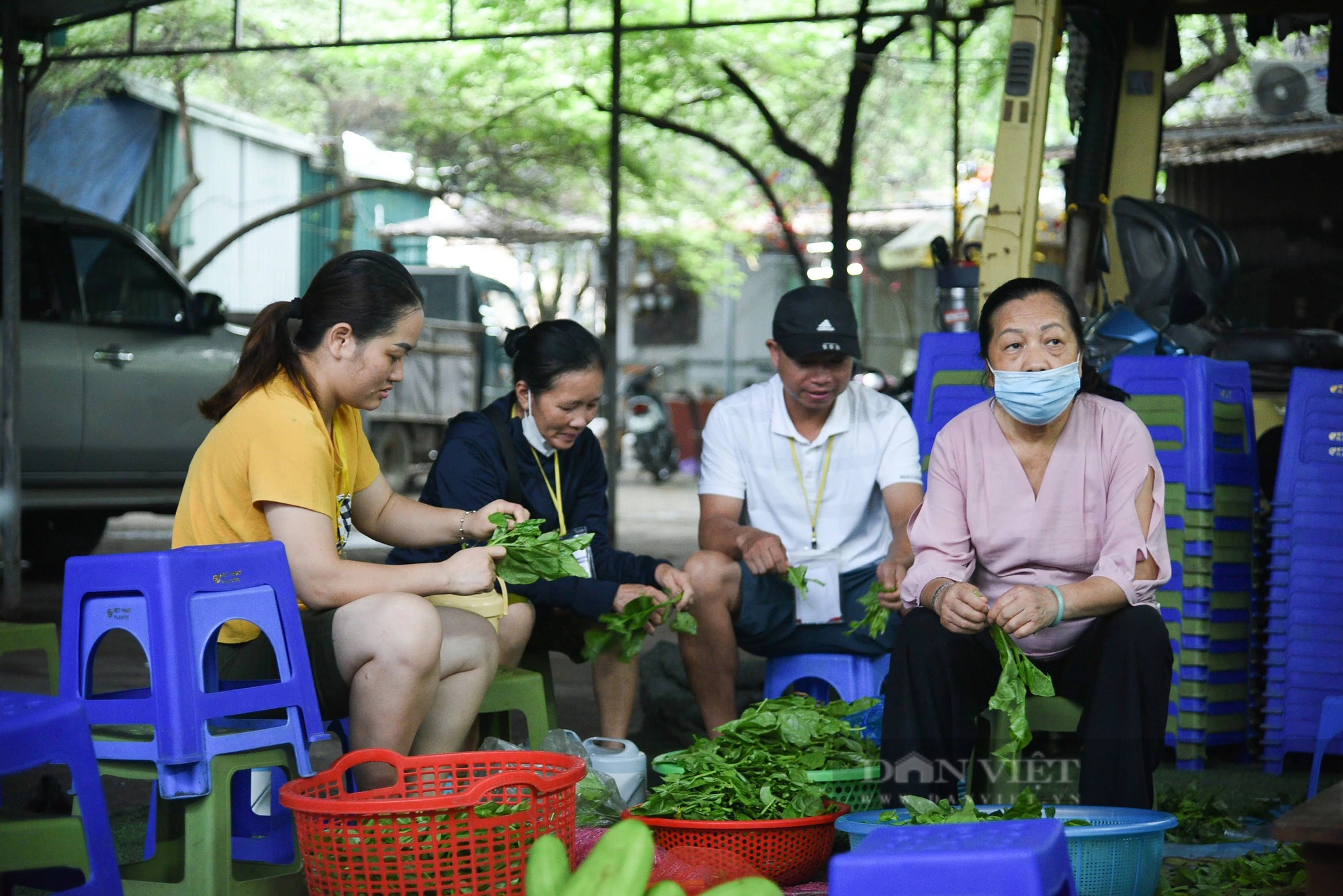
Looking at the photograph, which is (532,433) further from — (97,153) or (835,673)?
(97,153)

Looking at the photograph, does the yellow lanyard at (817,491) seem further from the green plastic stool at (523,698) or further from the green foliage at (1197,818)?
the green foliage at (1197,818)

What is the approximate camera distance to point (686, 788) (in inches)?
114

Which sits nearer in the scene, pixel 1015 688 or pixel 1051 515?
pixel 1015 688

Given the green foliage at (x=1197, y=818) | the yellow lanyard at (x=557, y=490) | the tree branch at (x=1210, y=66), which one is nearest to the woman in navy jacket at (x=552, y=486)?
the yellow lanyard at (x=557, y=490)

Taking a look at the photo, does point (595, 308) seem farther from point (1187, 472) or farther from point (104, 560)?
point (104, 560)

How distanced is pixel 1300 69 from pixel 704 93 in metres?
5.58

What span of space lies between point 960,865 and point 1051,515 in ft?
5.22

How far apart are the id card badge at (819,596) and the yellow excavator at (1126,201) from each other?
1.42 metres

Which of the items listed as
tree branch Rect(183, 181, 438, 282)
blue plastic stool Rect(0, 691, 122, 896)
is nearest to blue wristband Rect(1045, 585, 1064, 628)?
blue plastic stool Rect(0, 691, 122, 896)

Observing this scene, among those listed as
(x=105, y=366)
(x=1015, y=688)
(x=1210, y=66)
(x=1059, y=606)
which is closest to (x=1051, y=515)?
(x=1059, y=606)

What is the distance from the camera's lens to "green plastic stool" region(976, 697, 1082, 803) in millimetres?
3145

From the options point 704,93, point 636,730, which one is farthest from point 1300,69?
point 636,730

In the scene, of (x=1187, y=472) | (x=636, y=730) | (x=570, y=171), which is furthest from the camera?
(x=570, y=171)

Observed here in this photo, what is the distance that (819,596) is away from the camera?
12.7ft
